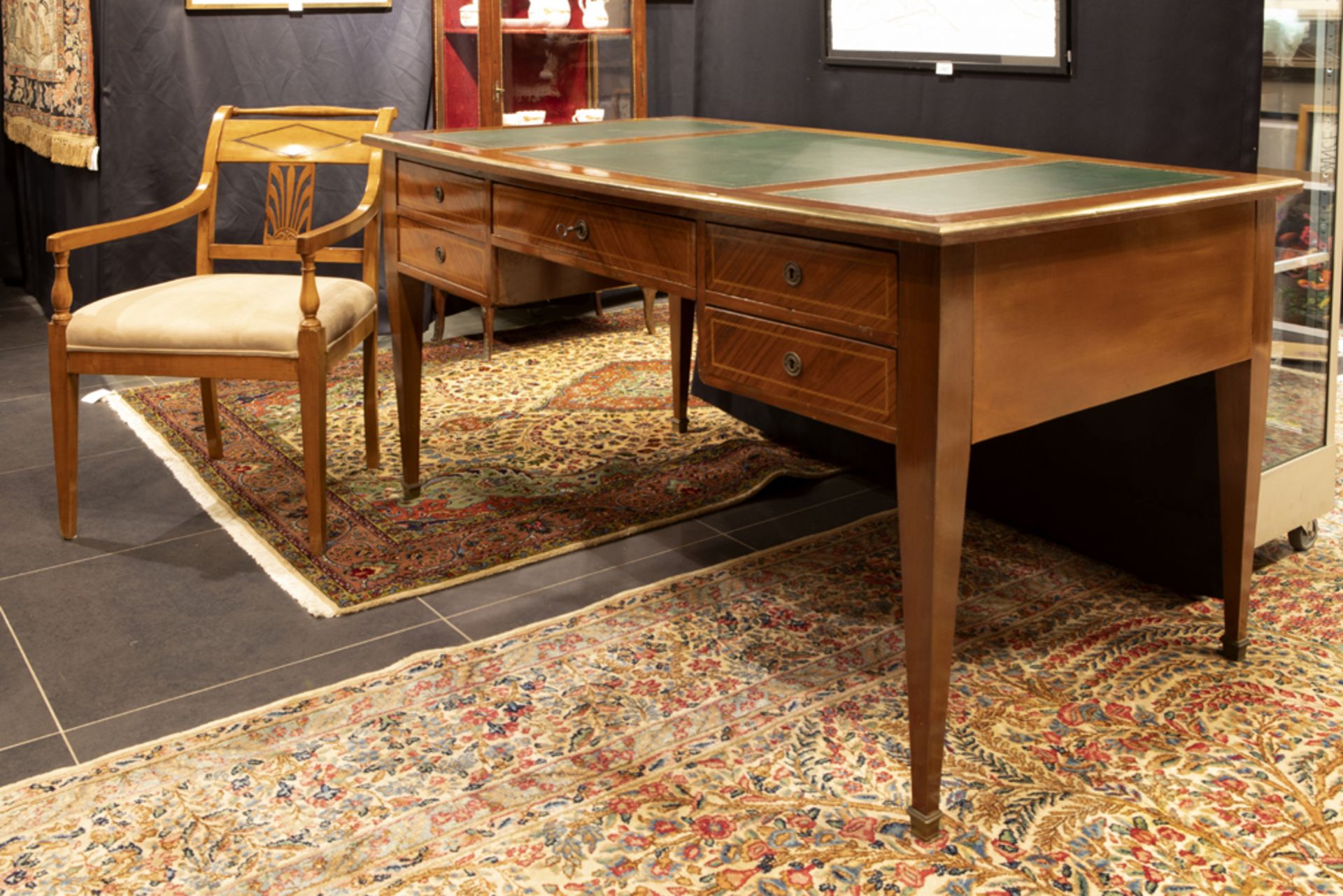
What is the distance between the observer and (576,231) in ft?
8.27

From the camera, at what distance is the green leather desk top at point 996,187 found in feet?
6.22

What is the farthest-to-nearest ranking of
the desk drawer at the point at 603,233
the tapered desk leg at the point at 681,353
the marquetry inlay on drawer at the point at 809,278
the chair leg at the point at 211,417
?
the tapered desk leg at the point at 681,353 < the chair leg at the point at 211,417 < the desk drawer at the point at 603,233 < the marquetry inlay on drawer at the point at 809,278

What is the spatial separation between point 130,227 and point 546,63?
2.21 metres

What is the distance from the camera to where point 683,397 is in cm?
385

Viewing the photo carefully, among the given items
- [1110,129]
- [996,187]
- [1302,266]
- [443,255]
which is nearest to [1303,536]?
[1302,266]

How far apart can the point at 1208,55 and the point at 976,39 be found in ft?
1.95

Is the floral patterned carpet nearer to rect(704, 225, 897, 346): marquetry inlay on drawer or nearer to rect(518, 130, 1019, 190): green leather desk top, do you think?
rect(704, 225, 897, 346): marquetry inlay on drawer

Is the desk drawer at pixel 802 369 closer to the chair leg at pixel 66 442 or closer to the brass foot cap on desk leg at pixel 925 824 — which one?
the brass foot cap on desk leg at pixel 925 824

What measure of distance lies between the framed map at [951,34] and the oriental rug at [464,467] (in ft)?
3.68

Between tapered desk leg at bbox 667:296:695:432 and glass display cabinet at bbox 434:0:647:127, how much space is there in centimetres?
149

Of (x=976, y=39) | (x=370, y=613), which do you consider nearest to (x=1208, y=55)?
(x=976, y=39)

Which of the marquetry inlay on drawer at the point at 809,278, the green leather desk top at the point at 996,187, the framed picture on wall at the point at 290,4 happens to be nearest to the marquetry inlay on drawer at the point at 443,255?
the marquetry inlay on drawer at the point at 809,278

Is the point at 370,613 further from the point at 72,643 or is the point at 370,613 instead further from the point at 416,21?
the point at 416,21

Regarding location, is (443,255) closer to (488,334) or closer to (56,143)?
(488,334)
